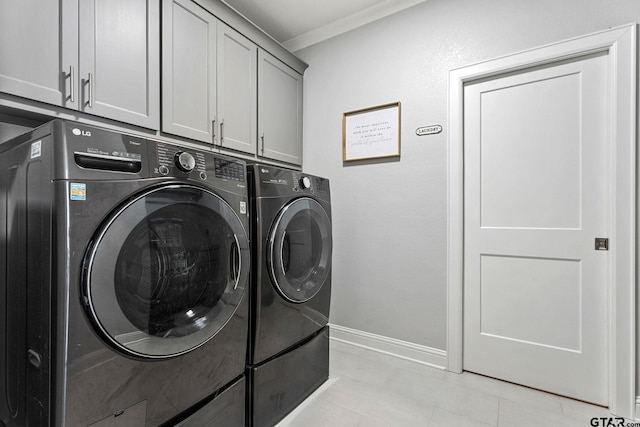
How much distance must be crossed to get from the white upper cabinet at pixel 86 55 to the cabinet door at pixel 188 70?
0.19 feet

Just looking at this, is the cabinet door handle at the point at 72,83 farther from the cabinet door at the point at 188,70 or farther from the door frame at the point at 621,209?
the door frame at the point at 621,209

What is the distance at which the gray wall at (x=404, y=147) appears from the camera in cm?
197

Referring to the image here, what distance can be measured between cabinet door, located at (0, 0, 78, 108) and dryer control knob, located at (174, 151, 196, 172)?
713mm

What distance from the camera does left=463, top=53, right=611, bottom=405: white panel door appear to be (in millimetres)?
1718

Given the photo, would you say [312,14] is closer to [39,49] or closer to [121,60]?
[121,60]

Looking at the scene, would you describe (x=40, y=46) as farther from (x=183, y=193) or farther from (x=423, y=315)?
(x=423, y=315)

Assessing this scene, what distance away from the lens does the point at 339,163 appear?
258 cm

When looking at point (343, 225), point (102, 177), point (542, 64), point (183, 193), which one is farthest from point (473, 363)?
point (102, 177)

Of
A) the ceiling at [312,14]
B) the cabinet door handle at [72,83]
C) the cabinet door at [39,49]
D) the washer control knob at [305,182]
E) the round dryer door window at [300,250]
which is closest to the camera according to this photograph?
the cabinet door at [39,49]

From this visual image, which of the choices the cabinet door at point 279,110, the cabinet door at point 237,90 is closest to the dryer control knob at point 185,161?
the cabinet door at point 237,90

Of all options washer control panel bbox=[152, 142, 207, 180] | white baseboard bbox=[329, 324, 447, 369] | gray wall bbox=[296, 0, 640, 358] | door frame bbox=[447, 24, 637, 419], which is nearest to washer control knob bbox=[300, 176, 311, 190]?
washer control panel bbox=[152, 142, 207, 180]

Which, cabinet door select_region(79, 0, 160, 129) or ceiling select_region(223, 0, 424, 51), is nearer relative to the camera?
cabinet door select_region(79, 0, 160, 129)

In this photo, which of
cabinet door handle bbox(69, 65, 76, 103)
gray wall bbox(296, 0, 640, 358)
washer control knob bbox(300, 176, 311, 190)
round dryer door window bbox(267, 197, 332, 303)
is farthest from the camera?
gray wall bbox(296, 0, 640, 358)

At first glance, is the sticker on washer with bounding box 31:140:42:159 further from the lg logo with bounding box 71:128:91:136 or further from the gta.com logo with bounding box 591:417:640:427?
the gta.com logo with bounding box 591:417:640:427
